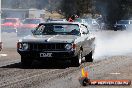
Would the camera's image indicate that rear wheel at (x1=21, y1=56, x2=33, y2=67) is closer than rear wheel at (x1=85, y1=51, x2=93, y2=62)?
→ Yes

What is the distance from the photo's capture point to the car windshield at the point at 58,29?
1559 centimetres

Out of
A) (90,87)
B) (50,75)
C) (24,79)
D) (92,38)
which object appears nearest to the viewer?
(90,87)

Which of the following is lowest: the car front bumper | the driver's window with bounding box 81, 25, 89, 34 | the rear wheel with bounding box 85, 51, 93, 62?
the rear wheel with bounding box 85, 51, 93, 62

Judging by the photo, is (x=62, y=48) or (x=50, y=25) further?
(x=50, y=25)

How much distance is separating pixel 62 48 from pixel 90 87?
445 cm

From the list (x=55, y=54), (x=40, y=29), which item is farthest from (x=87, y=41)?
(x=55, y=54)

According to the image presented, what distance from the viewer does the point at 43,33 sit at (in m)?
15.6

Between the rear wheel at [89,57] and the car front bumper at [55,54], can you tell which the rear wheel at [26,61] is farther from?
the rear wheel at [89,57]

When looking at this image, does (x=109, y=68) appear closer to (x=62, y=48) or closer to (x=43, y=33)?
(x=62, y=48)

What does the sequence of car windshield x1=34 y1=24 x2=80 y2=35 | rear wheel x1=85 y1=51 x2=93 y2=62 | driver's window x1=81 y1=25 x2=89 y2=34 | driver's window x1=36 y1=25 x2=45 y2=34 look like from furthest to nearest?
rear wheel x1=85 y1=51 x2=93 y2=62, driver's window x1=81 y1=25 x2=89 y2=34, driver's window x1=36 y1=25 x2=45 y2=34, car windshield x1=34 y1=24 x2=80 y2=35

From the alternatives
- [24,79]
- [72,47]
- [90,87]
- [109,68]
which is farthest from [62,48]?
[90,87]

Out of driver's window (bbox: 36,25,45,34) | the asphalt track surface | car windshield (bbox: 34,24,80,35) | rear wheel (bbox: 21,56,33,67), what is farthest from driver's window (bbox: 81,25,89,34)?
rear wheel (bbox: 21,56,33,67)

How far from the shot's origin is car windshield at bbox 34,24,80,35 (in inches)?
614

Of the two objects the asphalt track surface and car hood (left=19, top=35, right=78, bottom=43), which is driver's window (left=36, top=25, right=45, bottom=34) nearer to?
car hood (left=19, top=35, right=78, bottom=43)
